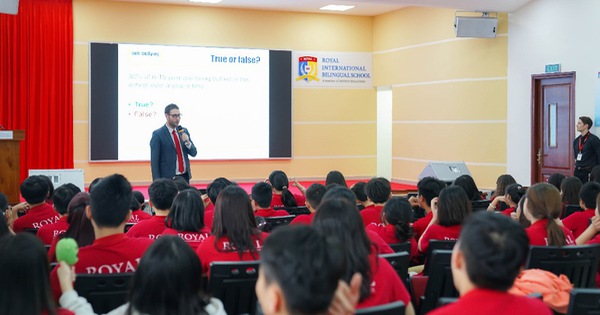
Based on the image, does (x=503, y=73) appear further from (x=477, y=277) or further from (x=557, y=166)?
(x=477, y=277)

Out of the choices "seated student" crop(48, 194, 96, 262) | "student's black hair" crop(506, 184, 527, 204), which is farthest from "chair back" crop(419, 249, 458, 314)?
"student's black hair" crop(506, 184, 527, 204)

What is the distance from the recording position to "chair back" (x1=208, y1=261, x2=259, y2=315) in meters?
2.93

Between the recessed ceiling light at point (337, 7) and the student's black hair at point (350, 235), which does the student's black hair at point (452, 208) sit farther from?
the recessed ceiling light at point (337, 7)

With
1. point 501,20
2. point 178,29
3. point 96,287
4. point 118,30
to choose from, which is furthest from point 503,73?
point 96,287

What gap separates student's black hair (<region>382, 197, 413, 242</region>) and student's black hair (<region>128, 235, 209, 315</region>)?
229 cm

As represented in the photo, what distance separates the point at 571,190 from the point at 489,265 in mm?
4272

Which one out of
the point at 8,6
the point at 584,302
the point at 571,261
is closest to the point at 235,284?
the point at 584,302

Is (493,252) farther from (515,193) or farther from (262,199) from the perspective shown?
(515,193)

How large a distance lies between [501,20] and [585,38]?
187cm

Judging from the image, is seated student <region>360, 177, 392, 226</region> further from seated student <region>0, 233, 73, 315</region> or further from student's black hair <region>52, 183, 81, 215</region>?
seated student <region>0, 233, 73, 315</region>

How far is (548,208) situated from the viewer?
12.4 ft

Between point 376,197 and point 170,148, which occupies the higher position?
point 170,148

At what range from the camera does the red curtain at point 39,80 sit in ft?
38.3

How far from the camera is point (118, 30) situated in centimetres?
1239
